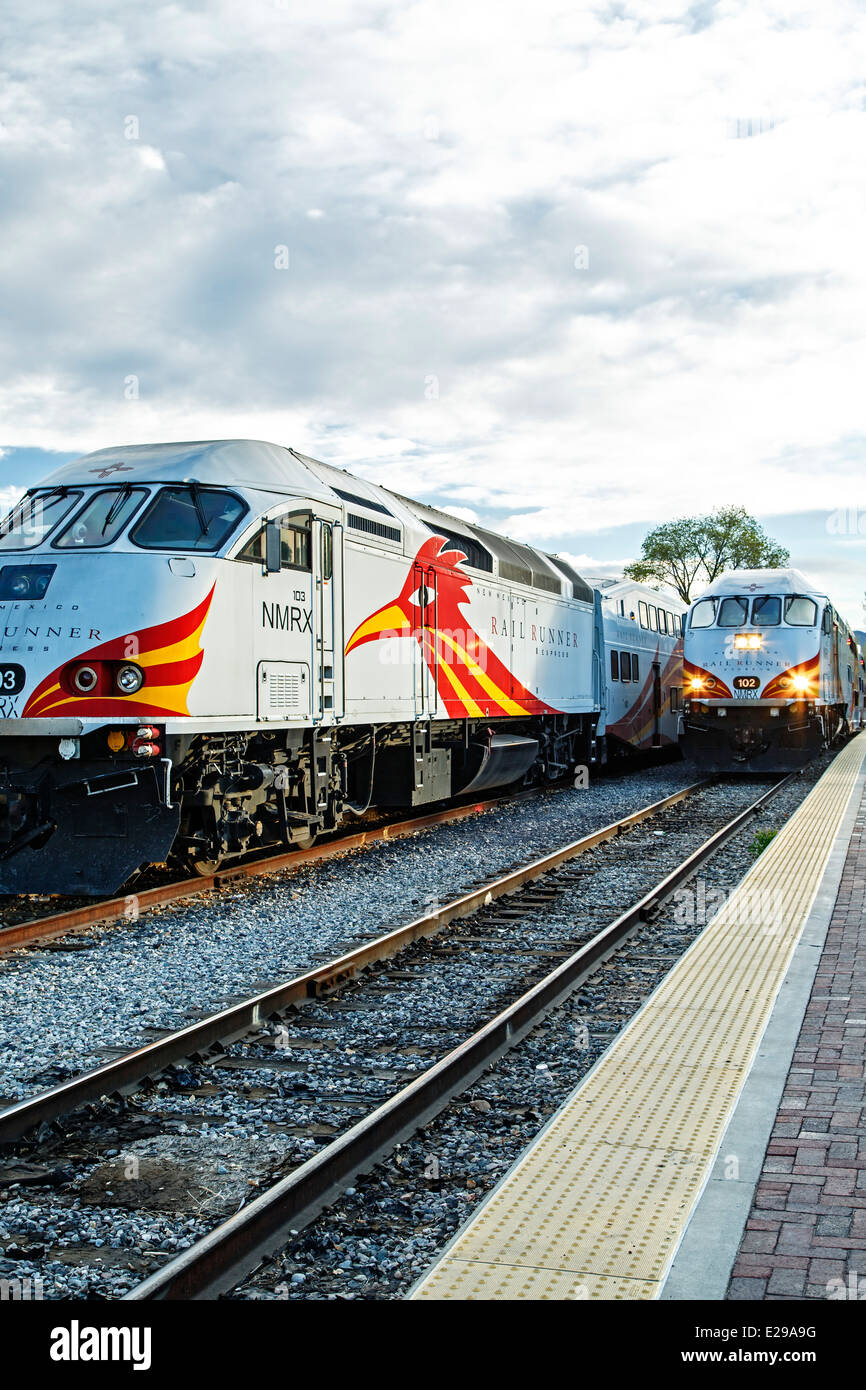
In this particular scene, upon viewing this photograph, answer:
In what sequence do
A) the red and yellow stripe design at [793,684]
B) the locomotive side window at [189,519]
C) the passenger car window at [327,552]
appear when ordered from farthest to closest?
the red and yellow stripe design at [793,684], the passenger car window at [327,552], the locomotive side window at [189,519]

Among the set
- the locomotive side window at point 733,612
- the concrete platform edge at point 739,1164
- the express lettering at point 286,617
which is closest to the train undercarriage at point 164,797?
the express lettering at point 286,617

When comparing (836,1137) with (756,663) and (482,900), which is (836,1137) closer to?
(482,900)

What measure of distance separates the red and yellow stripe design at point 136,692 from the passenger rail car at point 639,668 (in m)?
14.1

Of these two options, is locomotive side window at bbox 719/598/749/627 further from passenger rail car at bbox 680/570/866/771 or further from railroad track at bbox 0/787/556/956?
railroad track at bbox 0/787/556/956

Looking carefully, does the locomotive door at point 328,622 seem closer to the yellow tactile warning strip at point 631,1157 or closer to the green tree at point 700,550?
the yellow tactile warning strip at point 631,1157

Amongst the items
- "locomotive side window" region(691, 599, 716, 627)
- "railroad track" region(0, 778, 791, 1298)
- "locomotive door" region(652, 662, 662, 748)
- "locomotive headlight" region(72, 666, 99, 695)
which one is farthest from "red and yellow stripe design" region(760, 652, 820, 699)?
"locomotive headlight" region(72, 666, 99, 695)

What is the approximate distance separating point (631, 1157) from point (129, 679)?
18.4 ft

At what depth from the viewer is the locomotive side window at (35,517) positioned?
30.0 feet

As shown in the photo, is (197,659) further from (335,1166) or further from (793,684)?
(793,684)

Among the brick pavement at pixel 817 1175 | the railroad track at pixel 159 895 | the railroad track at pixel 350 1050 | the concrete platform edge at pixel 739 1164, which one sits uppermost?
the railroad track at pixel 159 895

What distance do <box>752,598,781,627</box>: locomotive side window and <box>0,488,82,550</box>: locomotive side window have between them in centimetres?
1494

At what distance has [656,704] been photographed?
27.1 meters

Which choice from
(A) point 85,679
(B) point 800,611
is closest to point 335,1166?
(A) point 85,679

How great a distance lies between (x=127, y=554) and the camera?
862 centimetres
